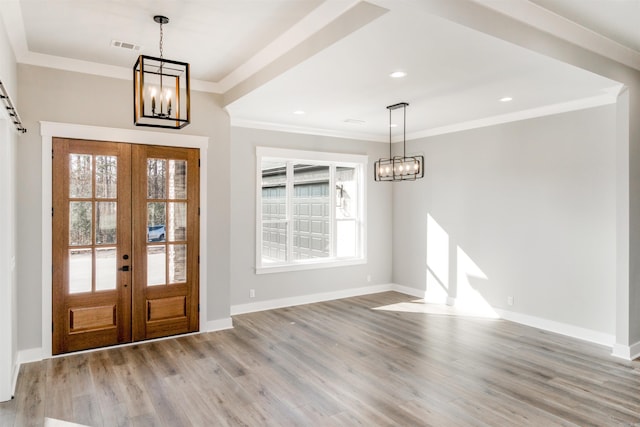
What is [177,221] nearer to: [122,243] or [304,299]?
[122,243]

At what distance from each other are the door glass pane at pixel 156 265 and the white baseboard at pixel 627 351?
501 centimetres

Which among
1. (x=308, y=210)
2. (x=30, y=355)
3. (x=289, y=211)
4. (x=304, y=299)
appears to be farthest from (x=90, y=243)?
(x=308, y=210)

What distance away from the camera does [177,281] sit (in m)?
4.90

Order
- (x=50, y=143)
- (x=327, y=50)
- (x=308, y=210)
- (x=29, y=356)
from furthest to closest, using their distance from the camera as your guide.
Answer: (x=308, y=210) < (x=50, y=143) < (x=29, y=356) < (x=327, y=50)

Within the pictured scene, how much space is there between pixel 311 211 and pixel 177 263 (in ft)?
8.90

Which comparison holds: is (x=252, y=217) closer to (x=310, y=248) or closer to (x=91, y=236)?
(x=310, y=248)

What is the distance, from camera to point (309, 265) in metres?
6.68

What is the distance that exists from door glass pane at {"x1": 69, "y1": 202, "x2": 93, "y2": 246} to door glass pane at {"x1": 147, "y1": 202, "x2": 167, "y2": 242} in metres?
0.59

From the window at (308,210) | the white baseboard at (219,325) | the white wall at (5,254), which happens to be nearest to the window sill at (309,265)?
the window at (308,210)

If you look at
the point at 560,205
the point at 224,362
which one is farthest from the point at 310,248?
the point at 560,205

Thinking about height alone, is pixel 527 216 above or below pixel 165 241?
above

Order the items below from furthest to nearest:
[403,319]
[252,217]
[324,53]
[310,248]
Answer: [310,248]
[252,217]
[403,319]
[324,53]

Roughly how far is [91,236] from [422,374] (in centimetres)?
367

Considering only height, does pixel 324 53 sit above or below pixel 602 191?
above
